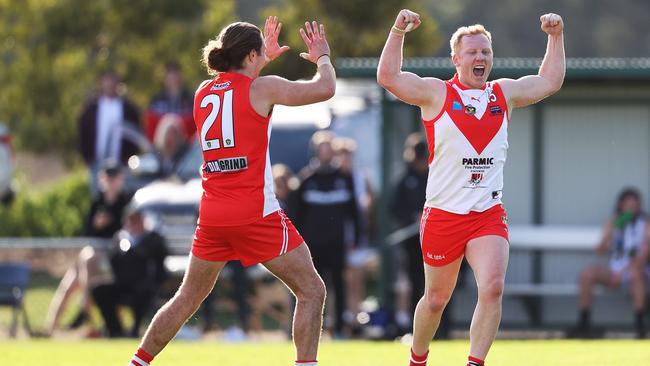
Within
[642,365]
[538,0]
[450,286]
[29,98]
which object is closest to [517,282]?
[642,365]

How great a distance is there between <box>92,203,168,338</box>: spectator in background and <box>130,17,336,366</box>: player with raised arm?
7353 mm

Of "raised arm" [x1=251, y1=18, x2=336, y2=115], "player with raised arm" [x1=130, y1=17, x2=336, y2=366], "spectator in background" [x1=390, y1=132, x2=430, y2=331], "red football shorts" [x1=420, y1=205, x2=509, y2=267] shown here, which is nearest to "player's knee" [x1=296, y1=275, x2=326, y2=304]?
"player with raised arm" [x1=130, y1=17, x2=336, y2=366]

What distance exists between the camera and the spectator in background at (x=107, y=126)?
18.5 m

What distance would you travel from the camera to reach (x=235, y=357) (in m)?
12.8

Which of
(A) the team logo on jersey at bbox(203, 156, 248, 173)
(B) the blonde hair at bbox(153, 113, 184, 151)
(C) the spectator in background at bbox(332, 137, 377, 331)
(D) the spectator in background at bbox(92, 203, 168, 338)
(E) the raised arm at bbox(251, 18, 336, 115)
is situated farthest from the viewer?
(B) the blonde hair at bbox(153, 113, 184, 151)

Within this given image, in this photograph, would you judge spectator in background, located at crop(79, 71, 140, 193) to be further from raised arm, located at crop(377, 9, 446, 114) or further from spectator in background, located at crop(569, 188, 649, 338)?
raised arm, located at crop(377, 9, 446, 114)

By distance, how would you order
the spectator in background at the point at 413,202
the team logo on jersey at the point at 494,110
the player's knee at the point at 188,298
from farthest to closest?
the spectator in background at the point at 413,202 → the team logo on jersey at the point at 494,110 → the player's knee at the point at 188,298

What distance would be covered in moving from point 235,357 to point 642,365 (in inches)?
151

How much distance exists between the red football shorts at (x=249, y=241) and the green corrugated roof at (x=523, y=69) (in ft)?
23.6

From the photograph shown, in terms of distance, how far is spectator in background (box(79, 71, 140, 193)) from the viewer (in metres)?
18.5

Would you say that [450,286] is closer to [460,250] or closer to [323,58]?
[460,250]

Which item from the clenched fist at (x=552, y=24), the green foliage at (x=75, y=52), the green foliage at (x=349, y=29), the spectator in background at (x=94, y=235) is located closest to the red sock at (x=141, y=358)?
the clenched fist at (x=552, y=24)

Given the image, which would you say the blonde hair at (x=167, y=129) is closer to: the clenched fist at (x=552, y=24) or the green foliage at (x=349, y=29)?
the green foliage at (x=349, y=29)

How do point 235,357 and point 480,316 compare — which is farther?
point 235,357
